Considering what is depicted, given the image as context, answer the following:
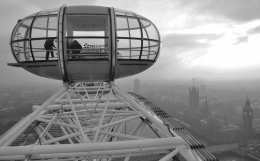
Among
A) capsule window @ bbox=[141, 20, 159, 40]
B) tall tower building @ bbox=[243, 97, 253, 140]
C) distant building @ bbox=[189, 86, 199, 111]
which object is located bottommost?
tall tower building @ bbox=[243, 97, 253, 140]

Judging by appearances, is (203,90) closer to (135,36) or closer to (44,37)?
(135,36)

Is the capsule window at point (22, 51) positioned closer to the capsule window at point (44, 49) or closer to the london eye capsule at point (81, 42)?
Answer: the london eye capsule at point (81, 42)

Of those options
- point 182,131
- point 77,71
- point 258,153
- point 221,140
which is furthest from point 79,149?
point 221,140

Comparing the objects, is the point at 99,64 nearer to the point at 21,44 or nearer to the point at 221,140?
the point at 21,44

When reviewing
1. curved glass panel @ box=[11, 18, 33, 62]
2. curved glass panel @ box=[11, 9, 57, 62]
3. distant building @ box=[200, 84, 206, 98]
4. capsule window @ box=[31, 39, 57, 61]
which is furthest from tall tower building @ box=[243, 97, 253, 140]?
curved glass panel @ box=[11, 18, 33, 62]

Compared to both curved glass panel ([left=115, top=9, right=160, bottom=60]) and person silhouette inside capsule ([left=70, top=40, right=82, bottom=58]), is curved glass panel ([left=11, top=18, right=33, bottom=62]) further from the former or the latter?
curved glass panel ([left=115, top=9, right=160, bottom=60])

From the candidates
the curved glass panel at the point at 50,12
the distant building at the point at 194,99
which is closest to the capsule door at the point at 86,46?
the curved glass panel at the point at 50,12

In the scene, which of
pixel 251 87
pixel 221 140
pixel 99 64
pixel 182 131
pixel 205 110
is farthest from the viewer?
pixel 251 87

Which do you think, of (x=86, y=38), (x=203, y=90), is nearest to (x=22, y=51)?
(x=86, y=38)

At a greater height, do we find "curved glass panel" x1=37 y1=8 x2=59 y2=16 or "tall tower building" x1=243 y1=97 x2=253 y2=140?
"curved glass panel" x1=37 y1=8 x2=59 y2=16
